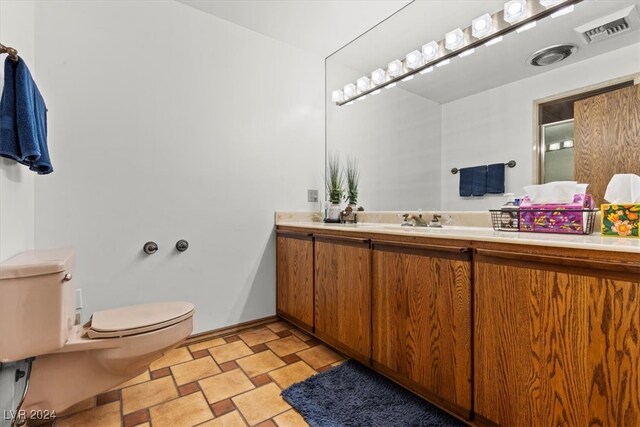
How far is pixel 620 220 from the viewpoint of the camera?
104 cm

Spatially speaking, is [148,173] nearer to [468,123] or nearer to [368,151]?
[368,151]

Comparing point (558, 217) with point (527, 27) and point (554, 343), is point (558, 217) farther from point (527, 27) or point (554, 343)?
point (527, 27)

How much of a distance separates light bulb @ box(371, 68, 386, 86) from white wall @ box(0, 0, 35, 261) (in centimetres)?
212

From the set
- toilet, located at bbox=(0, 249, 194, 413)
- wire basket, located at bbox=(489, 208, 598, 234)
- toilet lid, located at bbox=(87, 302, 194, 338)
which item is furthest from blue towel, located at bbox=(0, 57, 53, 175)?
wire basket, located at bbox=(489, 208, 598, 234)

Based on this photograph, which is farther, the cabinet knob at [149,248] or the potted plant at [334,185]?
the potted plant at [334,185]

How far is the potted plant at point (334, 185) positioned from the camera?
2.44 metres

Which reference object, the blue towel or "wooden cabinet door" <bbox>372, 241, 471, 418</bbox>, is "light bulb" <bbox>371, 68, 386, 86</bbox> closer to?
"wooden cabinet door" <bbox>372, 241, 471, 418</bbox>

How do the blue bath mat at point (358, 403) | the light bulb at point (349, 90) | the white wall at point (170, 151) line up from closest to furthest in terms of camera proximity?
the blue bath mat at point (358, 403) < the white wall at point (170, 151) < the light bulb at point (349, 90)

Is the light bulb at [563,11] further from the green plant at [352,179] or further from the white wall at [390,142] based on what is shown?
the green plant at [352,179]

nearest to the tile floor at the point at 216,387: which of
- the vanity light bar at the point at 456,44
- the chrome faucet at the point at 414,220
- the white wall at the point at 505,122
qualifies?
the chrome faucet at the point at 414,220

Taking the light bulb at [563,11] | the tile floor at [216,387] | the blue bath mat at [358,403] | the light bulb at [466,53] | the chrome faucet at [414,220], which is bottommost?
the tile floor at [216,387]

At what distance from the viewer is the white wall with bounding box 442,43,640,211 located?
1.28m

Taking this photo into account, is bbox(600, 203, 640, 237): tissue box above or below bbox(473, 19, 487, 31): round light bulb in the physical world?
below

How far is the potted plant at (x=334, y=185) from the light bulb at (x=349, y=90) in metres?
0.54
